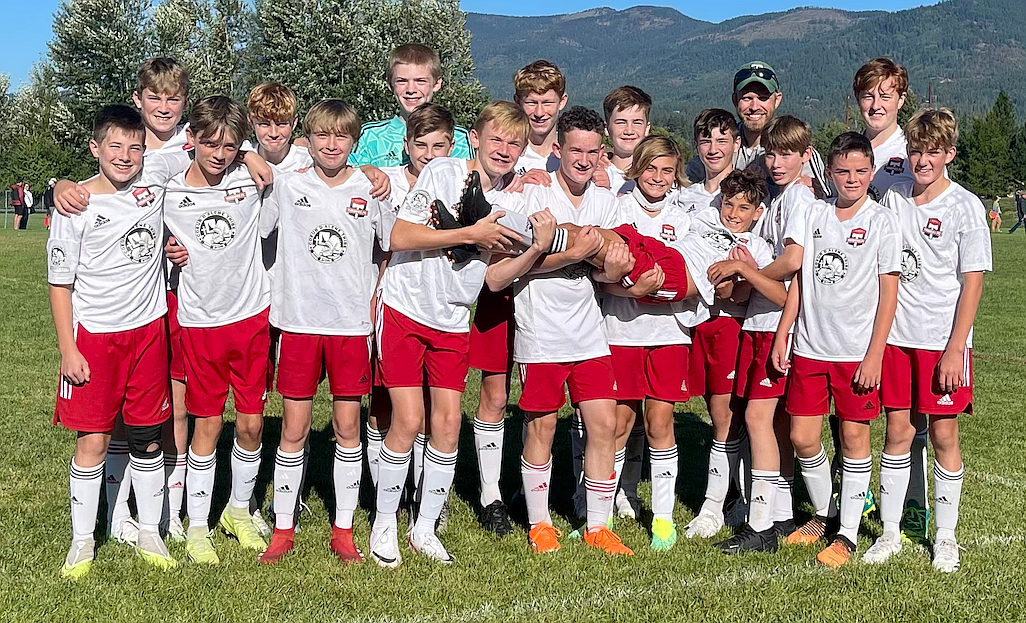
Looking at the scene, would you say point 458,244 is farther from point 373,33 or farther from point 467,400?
point 373,33

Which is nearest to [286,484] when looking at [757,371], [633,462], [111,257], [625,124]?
[111,257]

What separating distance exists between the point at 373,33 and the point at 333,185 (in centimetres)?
4404

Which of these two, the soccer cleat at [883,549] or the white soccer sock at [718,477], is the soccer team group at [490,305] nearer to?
the soccer cleat at [883,549]

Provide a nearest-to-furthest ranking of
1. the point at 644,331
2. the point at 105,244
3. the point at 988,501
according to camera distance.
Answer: the point at 105,244 → the point at 644,331 → the point at 988,501

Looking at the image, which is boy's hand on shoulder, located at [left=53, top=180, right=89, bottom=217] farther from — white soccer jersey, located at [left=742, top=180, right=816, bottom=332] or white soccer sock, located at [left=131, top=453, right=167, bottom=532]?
white soccer jersey, located at [left=742, top=180, right=816, bottom=332]

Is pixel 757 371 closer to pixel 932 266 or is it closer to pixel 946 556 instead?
pixel 932 266

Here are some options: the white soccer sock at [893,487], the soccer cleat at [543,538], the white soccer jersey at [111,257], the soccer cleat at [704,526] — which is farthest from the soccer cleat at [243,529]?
the white soccer sock at [893,487]

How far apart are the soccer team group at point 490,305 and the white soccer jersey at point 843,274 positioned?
0.04 ft

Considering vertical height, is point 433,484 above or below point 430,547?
above

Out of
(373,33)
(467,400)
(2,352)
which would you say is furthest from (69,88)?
(467,400)

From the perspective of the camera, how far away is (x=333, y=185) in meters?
4.62

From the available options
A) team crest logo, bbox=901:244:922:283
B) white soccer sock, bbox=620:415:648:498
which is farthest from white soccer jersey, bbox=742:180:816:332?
white soccer sock, bbox=620:415:648:498

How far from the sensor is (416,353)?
4.68m

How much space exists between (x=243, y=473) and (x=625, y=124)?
279 centimetres
